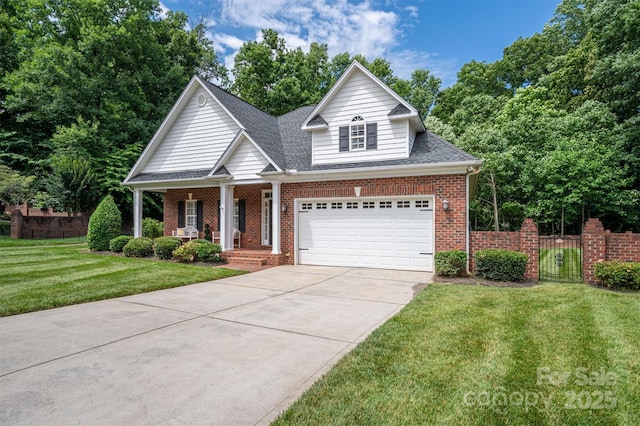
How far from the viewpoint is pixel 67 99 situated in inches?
947

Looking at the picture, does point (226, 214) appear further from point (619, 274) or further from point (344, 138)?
point (619, 274)

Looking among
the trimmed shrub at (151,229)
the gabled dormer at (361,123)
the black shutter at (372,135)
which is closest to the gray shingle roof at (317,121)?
the gabled dormer at (361,123)

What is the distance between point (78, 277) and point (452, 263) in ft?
34.3

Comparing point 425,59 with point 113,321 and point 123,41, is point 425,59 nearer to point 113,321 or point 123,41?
point 123,41

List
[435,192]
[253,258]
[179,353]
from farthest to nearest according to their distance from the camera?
[253,258] → [435,192] → [179,353]

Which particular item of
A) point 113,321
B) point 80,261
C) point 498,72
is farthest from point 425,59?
point 113,321

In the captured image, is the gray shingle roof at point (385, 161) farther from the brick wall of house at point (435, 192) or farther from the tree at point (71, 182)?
the tree at point (71, 182)

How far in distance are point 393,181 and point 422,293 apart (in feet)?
14.8

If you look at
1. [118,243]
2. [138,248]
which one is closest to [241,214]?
[138,248]

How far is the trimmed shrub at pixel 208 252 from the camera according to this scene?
1254 centimetres

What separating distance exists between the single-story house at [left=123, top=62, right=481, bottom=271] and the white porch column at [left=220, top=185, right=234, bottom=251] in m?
0.04

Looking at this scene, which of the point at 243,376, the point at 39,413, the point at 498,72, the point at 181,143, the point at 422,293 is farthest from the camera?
the point at 498,72

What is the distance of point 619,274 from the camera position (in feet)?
25.5

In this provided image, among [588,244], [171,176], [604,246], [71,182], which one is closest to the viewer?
[604,246]
